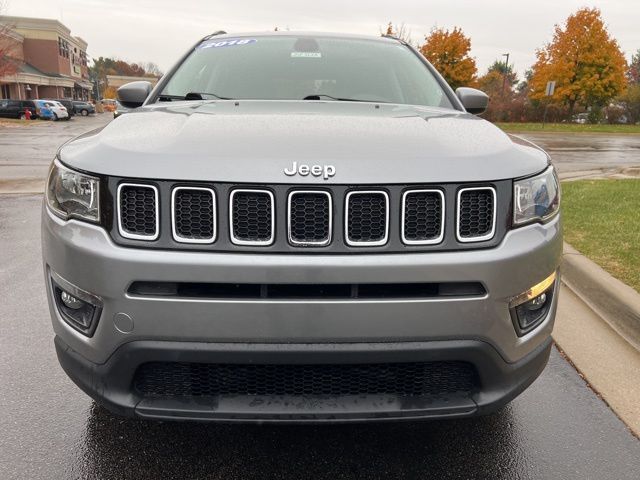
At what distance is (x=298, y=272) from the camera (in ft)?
5.95

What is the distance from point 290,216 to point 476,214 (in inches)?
25.1

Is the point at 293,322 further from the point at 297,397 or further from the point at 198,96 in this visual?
the point at 198,96

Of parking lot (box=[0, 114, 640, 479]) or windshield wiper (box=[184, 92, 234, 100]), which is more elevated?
windshield wiper (box=[184, 92, 234, 100])

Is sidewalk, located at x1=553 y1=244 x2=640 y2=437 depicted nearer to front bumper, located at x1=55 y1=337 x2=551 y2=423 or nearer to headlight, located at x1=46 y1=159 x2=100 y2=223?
front bumper, located at x1=55 y1=337 x2=551 y2=423

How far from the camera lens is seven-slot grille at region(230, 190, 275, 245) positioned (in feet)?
6.11

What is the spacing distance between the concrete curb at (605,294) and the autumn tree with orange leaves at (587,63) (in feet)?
133

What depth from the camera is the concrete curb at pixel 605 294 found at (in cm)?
352

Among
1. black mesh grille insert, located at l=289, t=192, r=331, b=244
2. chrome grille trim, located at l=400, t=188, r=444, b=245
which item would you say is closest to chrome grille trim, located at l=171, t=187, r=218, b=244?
black mesh grille insert, located at l=289, t=192, r=331, b=244

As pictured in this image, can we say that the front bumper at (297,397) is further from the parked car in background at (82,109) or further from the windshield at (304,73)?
the parked car in background at (82,109)

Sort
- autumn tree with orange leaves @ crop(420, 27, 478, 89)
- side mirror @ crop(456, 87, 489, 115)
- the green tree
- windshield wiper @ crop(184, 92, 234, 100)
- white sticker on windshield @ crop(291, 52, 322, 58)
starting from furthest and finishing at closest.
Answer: the green tree
autumn tree with orange leaves @ crop(420, 27, 478, 89)
white sticker on windshield @ crop(291, 52, 322, 58)
side mirror @ crop(456, 87, 489, 115)
windshield wiper @ crop(184, 92, 234, 100)

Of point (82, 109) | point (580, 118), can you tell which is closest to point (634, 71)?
point (580, 118)

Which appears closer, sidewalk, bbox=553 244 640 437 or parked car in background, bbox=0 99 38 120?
sidewalk, bbox=553 244 640 437

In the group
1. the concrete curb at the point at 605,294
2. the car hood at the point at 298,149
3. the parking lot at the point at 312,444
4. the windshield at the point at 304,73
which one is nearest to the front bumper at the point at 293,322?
the car hood at the point at 298,149

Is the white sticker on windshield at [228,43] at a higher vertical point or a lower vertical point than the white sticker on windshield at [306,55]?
higher
